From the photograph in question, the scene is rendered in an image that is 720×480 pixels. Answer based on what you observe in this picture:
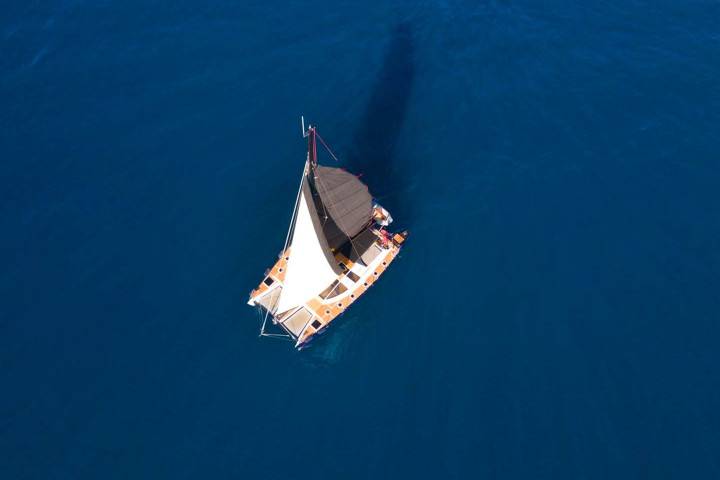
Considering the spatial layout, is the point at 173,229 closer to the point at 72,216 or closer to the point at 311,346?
the point at 72,216

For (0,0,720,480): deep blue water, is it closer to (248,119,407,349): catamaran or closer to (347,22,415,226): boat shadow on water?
(347,22,415,226): boat shadow on water

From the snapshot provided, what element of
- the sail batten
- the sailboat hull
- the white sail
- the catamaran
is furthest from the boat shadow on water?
the white sail

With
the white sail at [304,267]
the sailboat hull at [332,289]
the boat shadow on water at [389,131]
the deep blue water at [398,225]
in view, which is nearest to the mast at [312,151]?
the white sail at [304,267]

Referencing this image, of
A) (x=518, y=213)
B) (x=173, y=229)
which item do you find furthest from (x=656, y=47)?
(x=173, y=229)

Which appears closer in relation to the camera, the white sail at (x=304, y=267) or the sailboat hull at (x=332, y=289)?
the white sail at (x=304, y=267)

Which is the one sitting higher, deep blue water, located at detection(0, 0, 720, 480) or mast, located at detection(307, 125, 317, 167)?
mast, located at detection(307, 125, 317, 167)

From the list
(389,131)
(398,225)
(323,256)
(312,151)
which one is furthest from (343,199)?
(389,131)

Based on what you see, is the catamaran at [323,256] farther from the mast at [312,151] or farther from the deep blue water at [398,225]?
the deep blue water at [398,225]

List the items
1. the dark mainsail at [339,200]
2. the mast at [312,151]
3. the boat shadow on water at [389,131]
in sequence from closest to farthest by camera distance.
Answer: the mast at [312,151], the dark mainsail at [339,200], the boat shadow on water at [389,131]
